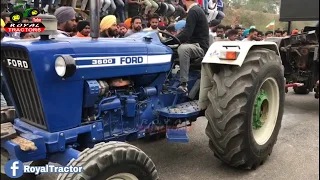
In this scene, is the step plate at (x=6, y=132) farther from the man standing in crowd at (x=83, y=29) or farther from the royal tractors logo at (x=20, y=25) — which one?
the man standing in crowd at (x=83, y=29)

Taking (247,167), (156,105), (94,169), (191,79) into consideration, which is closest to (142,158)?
(94,169)

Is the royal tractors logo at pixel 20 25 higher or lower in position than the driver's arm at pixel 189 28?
higher

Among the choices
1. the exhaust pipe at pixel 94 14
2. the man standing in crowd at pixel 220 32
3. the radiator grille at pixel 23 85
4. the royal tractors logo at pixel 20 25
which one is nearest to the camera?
the royal tractors logo at pixel 20 25

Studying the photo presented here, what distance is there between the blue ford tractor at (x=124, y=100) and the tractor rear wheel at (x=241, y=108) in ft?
0.03

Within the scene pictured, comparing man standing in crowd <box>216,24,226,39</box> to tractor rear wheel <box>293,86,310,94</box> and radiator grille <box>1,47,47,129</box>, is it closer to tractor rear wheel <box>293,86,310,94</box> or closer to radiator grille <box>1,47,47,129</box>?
tractor rear wheel <box>293,86,310,94</box>

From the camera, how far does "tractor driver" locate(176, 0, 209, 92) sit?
4.01 m

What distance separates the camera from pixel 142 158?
2.64m

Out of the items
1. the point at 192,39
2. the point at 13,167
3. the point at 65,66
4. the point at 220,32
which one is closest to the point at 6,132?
the point at 13,167

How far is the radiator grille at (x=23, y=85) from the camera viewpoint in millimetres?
2770

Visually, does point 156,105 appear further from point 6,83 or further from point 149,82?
point 6,83

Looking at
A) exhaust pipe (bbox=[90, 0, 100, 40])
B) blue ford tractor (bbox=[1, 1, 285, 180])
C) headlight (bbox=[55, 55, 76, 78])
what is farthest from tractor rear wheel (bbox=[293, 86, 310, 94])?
headlight (bbox=[55, 55, 76, 78])

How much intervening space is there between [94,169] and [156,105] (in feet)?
5.09

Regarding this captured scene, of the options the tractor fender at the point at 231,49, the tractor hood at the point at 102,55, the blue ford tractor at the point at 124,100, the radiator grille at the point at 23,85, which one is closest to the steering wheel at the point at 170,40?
the blue ford tractor at the point at 124,100

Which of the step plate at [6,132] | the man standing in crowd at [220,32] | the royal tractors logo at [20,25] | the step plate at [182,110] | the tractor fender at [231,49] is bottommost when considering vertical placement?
the step plate at [182,110]
